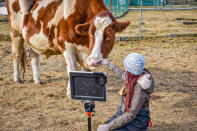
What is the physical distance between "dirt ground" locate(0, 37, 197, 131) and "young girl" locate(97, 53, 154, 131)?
43.1 inches

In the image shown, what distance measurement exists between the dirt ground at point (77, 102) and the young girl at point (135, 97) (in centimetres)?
110

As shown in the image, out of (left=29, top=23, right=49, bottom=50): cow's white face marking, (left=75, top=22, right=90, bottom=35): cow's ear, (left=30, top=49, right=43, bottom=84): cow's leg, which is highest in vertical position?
(left=75, top=22, right=90, bottom=35): cow's ear

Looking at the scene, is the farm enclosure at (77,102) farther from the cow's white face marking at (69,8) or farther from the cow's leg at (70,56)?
the cow's white face marking at (69,8)

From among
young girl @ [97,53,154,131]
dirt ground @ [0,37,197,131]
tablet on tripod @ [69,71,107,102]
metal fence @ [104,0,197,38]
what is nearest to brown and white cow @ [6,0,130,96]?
dirt ground @ [0,37,197,131]

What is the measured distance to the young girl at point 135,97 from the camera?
2.56 meters

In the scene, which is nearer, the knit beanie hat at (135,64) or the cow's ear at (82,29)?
the knit beanie hat at (135,64)

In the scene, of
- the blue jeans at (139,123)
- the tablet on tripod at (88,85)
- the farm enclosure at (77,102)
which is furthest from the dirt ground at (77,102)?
the tablet on tripod at (88,85)

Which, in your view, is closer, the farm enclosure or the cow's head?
the cow's head

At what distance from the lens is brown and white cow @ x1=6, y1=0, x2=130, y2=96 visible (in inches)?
149

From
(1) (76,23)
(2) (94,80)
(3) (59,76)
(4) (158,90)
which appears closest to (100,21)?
(1) (76,23)

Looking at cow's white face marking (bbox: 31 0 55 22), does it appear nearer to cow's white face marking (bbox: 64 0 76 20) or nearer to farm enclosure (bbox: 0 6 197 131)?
cow's white face marking (bbox: 64 0 76 20)

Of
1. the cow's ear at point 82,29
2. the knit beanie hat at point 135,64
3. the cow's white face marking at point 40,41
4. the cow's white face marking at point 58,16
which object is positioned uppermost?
the cow's white face marking at point 58,16

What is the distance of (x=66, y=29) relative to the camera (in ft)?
14.5

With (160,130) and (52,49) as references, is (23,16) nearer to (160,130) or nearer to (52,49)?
(52,49)
